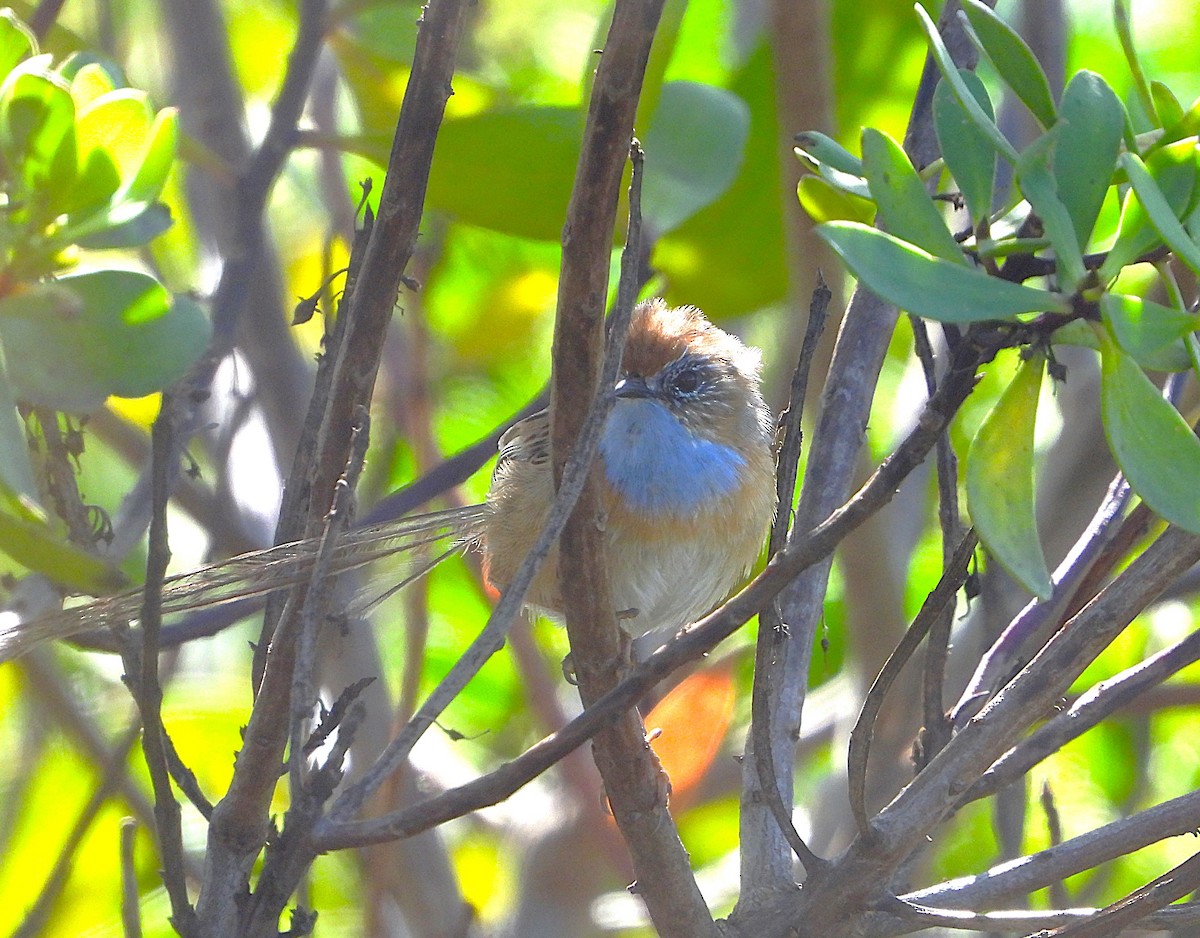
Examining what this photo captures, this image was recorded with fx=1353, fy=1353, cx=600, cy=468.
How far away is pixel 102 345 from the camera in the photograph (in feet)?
5.39

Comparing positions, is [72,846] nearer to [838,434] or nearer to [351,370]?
[351,370]

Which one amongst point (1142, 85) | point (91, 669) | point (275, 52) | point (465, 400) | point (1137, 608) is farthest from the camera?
point (275, 52)

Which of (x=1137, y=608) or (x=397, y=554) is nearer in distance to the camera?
(x=1137, y=608)

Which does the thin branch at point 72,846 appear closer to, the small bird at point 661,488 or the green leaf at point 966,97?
Answer: the small bird at point 661,488

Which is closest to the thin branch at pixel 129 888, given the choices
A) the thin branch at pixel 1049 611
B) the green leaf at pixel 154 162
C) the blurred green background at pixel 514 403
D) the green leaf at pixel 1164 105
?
the blurred green background at pixel 514 403

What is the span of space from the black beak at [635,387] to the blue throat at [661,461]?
26 mm

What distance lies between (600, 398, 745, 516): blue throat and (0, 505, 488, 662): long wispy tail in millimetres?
621

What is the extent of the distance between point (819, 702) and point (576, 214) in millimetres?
2894

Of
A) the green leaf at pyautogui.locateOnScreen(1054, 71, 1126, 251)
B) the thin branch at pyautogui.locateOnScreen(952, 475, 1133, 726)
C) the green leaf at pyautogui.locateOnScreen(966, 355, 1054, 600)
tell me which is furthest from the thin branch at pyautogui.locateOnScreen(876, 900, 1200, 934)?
the green leaf at pyautogui.locateOnScreen(1054, 71, 1126, 251)

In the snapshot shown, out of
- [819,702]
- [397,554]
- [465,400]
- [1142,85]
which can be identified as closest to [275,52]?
[465,400]

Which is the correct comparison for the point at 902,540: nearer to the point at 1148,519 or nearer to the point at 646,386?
the point at 646,386

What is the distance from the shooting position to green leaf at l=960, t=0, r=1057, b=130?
57.2 inches

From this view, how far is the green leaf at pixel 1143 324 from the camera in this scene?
4.17 feet

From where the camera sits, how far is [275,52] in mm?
4984
